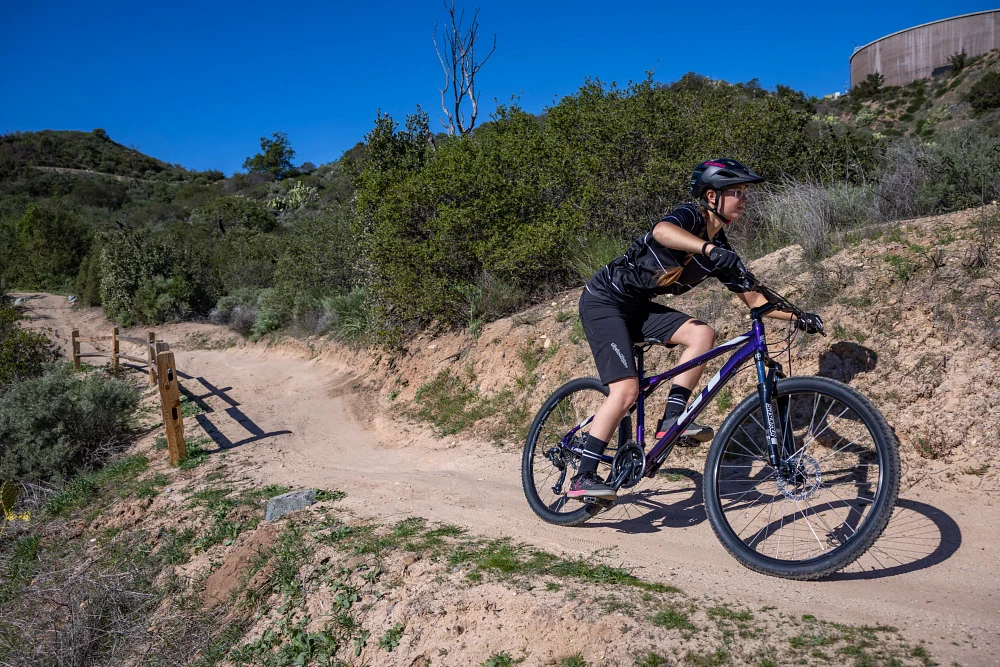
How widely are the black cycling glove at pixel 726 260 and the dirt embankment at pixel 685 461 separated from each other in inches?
63.5

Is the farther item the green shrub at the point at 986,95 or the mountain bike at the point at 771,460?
the green shrub at the point at 986,95

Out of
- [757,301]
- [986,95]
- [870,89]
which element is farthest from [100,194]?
[757,301]

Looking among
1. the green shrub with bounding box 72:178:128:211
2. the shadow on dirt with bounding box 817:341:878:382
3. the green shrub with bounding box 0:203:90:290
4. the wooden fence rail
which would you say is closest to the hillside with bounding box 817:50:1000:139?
the shadow on dirt with bounding box 817:341:878:382

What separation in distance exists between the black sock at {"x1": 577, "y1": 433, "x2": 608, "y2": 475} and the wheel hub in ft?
3.41

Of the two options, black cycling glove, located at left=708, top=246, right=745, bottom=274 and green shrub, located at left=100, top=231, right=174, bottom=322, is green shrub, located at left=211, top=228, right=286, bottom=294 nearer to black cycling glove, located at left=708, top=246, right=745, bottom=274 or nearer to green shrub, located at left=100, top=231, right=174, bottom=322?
green shrub, located at left=100, top=231, right=174, bottom=322

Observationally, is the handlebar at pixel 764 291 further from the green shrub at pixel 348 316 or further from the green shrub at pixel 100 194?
the green shrub at pixel 100 194

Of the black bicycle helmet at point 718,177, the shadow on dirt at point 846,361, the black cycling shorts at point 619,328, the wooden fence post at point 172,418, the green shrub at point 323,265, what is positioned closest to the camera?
the black bicycle helmet at point 718,177

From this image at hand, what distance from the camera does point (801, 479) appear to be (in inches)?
131

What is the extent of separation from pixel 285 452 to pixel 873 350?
250 inches

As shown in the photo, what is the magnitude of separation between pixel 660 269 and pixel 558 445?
58.0 inches

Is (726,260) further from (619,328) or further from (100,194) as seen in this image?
(100,194)

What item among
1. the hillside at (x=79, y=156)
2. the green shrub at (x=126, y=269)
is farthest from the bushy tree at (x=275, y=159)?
the green shrub at (x=126, y=269)

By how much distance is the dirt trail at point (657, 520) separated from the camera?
297cm

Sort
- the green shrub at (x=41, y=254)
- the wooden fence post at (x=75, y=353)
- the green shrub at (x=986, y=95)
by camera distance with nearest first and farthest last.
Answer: the wooden fence post at (x=75, y=353) < the green shrub at (x=986, y=95) < the green shrub at (x=41, y=254)
